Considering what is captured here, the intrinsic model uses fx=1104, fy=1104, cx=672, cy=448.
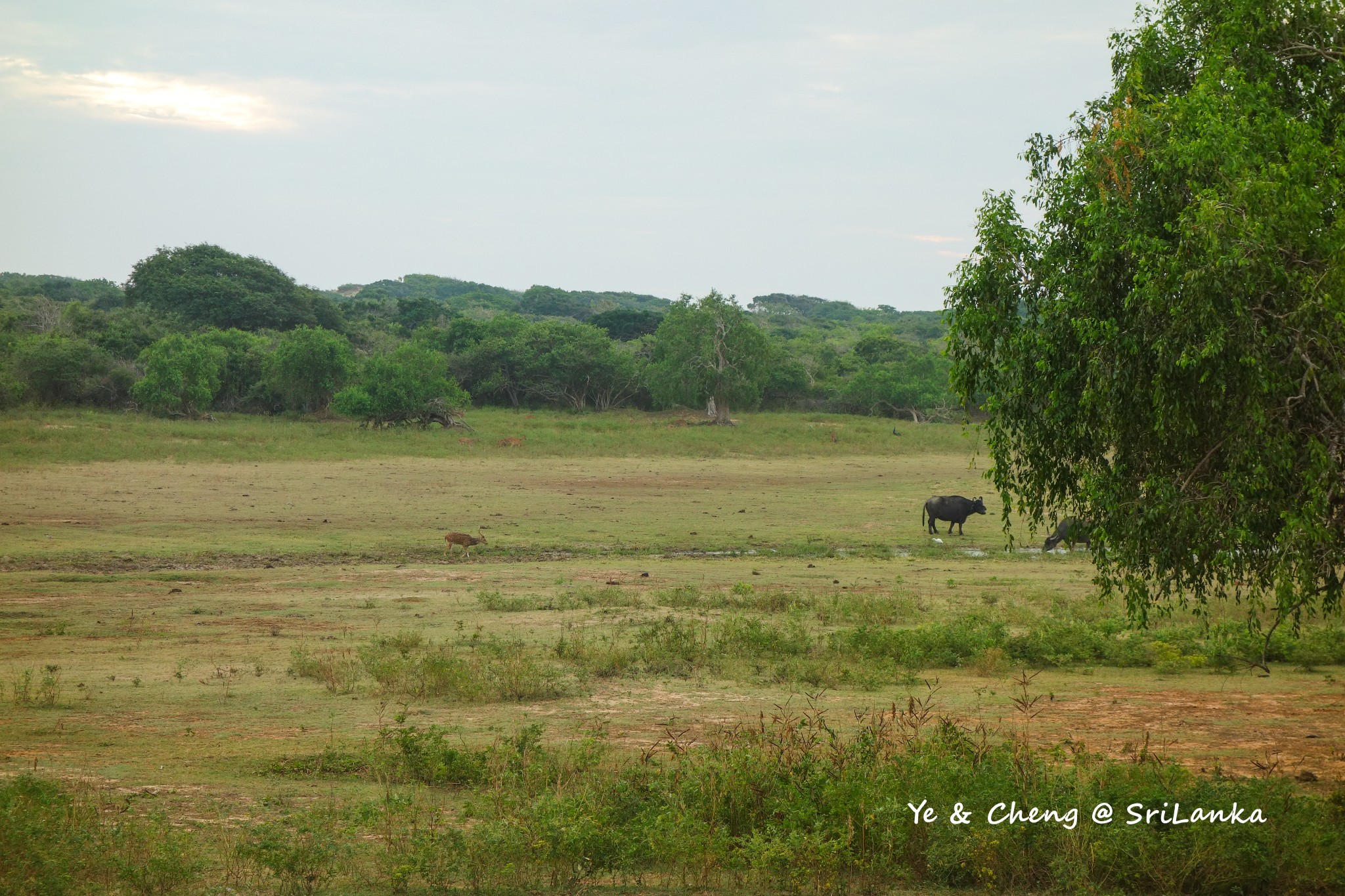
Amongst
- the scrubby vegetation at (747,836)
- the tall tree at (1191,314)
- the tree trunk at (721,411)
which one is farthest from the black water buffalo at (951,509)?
the tree trunk at (721,411)

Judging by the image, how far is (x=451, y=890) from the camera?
650cm

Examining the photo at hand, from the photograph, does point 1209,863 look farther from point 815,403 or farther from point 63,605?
point 815,403

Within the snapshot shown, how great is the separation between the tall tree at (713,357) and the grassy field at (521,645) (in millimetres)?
20285

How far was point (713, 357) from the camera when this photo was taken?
52.3 m

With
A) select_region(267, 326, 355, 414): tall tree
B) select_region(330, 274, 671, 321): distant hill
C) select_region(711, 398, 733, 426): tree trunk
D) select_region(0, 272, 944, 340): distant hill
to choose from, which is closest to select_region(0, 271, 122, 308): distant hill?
select_region(0, 272, 944, 340): distant hill

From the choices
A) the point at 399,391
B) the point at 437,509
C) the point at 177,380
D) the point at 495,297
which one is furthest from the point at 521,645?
the point at 495,297

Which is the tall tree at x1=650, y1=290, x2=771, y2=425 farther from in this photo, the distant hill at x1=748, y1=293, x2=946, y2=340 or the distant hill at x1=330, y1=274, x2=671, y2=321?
the distant hill at x1=748, y1=293, x2=946, y2=340

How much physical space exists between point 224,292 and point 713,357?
35.9 metres

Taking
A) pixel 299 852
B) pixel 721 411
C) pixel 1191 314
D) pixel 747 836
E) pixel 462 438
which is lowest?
pixel 747 836

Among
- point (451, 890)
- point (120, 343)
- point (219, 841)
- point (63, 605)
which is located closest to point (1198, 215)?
point (451, 890)

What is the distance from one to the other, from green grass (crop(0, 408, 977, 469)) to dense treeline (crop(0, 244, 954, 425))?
1.75 metres

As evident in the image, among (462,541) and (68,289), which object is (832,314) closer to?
(68,289)

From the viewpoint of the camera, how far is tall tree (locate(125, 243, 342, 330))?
70062 mm

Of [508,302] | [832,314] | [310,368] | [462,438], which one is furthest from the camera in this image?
[832,314]
